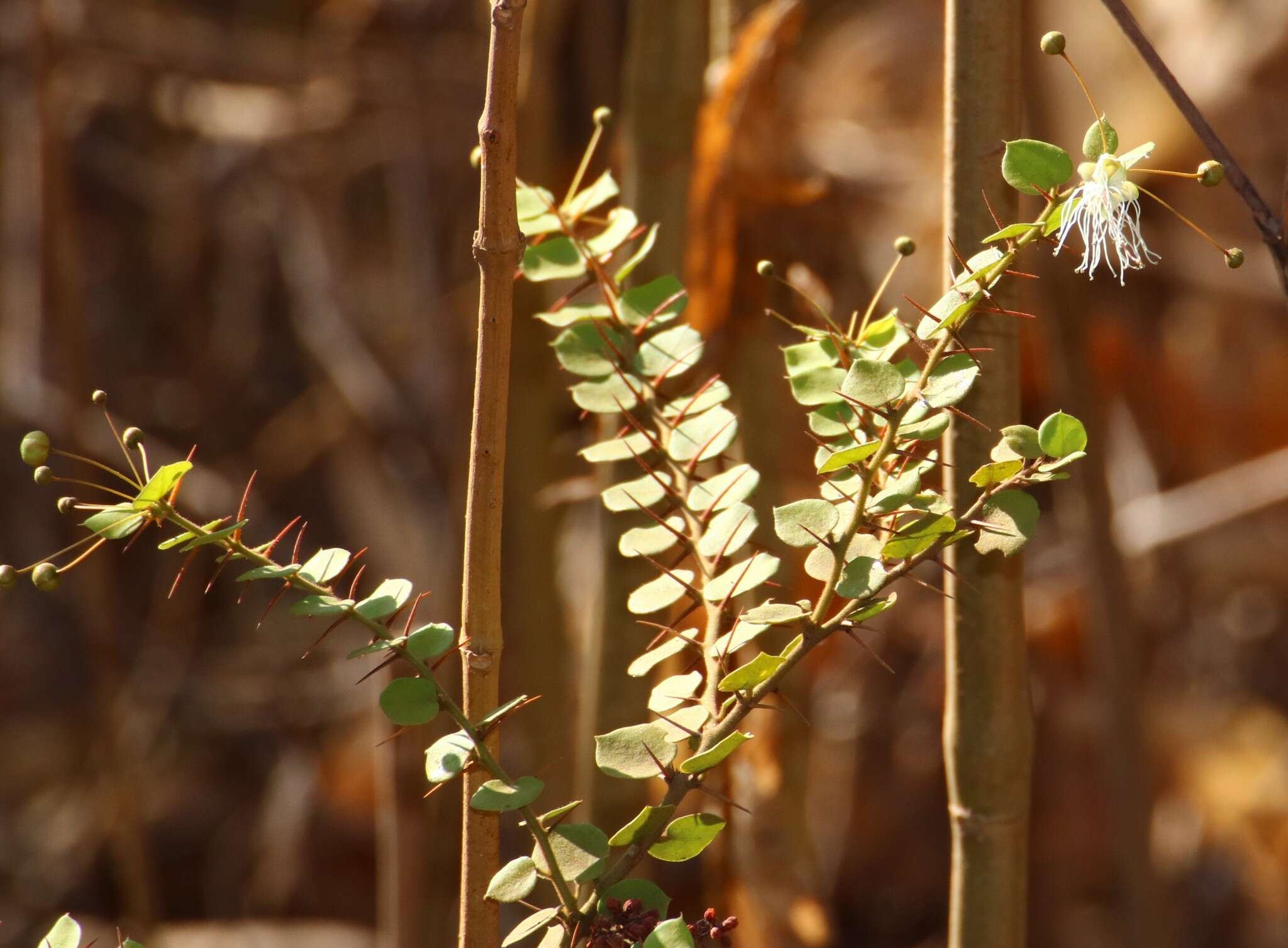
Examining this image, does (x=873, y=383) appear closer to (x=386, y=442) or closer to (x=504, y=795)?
(x=504, y=795)

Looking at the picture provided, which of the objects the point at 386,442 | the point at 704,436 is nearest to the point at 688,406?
the point at 704,436

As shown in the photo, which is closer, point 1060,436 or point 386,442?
point 1060,436

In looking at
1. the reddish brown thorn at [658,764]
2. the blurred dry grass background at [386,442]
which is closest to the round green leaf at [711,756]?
the reddish brown thorn at [658,764]

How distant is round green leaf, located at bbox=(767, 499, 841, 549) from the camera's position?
0.22m

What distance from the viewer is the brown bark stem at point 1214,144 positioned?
0.76ft

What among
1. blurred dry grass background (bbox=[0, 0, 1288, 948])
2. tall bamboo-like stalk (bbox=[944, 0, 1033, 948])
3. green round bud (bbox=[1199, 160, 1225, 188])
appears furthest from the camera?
blurred dry grass background (bbox=[0, 0, 1288, 948])

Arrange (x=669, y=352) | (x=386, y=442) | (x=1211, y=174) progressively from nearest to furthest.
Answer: (x=1211, y=174) < (x=669, y=352) < (x=386, y=442)

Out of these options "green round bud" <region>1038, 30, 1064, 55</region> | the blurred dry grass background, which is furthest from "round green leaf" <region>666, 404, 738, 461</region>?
the blurred dry grass background

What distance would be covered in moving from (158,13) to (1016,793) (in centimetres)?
134

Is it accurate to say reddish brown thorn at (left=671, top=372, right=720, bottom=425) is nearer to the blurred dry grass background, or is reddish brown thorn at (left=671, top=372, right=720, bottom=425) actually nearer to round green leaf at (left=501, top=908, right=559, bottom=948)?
round green leaf at (left=501, top=908, right=559, bottom=948)

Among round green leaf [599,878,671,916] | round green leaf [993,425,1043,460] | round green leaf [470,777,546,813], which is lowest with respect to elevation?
round green leaf [599,878,671,916]

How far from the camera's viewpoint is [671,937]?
196 mm

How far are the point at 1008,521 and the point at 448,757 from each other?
0.11 m

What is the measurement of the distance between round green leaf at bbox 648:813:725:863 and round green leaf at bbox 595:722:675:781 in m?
0.01
